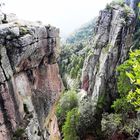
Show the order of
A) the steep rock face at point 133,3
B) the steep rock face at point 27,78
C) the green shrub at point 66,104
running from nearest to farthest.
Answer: the steep rock face at point 27,78 → the green shrub at point 66,104 → the steep rock face at point 133,3

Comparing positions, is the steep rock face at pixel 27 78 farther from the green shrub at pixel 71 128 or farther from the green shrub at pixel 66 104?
the green shrub at pixel 66 104

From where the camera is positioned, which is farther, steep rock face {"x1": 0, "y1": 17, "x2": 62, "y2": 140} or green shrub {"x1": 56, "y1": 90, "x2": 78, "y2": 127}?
green shrub {"x1": 56, "y1": 90, "x2": 78, "y2": 127}

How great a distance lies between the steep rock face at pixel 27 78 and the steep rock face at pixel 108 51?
37471 millimetres

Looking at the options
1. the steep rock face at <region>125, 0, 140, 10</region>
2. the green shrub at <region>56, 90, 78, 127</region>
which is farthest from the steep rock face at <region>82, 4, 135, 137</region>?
the steep rock face at <region>125, 0, 140, 10</region>

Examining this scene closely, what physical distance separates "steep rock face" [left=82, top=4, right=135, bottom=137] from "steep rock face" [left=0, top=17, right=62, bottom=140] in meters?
37.5

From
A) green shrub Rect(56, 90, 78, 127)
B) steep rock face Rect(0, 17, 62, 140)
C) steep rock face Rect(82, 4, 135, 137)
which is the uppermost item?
steep rock face Rect(0, 17, 62, 140)

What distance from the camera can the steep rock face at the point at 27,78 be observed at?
24078mm

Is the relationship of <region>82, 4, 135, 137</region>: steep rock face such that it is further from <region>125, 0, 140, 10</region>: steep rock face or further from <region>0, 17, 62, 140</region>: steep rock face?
<region>0, 17, 62, 140</region>: steep rock face

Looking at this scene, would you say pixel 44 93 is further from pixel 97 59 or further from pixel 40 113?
pixel 97 59

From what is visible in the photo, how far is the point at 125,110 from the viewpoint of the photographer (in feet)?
201

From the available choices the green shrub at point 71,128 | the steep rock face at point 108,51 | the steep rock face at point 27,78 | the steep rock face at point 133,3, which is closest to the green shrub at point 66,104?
the steep rock face at point 108,51

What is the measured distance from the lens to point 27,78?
92.1 ft

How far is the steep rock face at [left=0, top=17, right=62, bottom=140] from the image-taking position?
2408cm

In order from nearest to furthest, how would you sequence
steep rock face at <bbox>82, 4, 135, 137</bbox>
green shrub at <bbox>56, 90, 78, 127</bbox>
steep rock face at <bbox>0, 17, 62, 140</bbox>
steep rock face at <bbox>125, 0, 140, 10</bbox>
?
steep rock face at <bbox>0, 17, 62, 140</bbox> < steep rock face at <bbox>82, 4, 135, 137</bbox> < green shrub at <bbox>56, 90, 78, 127</bbox> < steep rock face at <bbox>125, 0, 140, 10</bbox>
